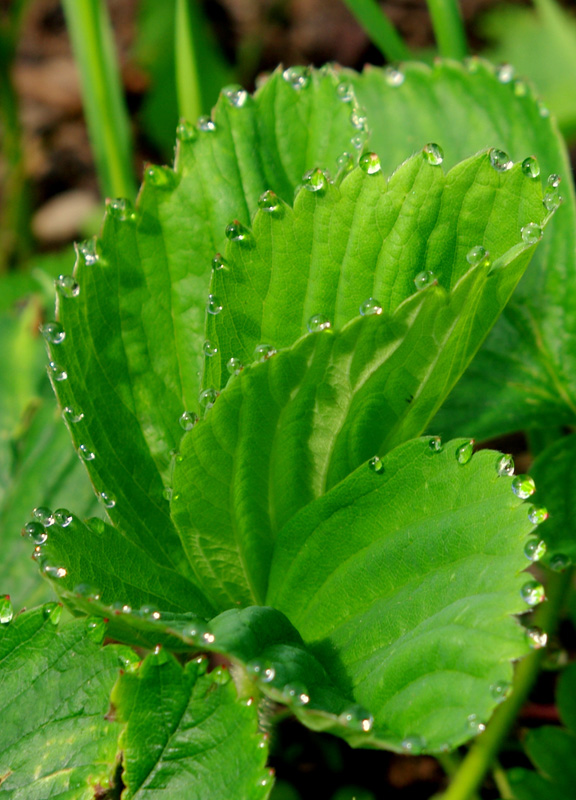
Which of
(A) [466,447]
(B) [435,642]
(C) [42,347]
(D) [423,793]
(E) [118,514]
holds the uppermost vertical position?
(C) [42,347]

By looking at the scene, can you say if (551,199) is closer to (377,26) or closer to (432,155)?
(432,155)

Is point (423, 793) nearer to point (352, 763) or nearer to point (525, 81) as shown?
point (352, 763)

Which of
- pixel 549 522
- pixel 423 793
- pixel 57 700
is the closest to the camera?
pixel 57 700

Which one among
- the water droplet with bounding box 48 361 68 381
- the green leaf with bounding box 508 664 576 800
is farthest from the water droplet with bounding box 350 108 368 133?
the green leaf with bounding box 508 664 576 800

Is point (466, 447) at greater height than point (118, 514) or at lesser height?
lesser

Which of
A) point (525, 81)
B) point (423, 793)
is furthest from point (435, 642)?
point (525, 81)

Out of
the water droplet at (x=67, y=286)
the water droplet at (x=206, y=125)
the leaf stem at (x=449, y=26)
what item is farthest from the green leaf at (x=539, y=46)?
the water droplet at (x=67, y=286)
